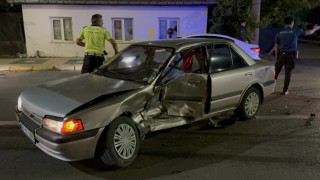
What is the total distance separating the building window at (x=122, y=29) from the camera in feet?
49.6

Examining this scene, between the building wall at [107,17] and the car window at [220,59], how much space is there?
959cm

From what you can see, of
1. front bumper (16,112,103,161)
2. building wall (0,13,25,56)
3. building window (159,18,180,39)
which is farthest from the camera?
building wall (0,13,25,56)

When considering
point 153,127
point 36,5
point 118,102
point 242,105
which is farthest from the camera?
point 36,5

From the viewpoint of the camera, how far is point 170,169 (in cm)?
419

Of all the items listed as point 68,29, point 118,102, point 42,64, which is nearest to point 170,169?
point 118,102

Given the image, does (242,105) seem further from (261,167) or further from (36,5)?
(36,5)

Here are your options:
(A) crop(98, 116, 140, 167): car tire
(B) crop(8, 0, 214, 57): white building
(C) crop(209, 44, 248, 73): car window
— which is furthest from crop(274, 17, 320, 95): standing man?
(B) crop(8, 0, 214, 57): white building

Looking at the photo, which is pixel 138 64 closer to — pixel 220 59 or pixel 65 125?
pixel 220 59

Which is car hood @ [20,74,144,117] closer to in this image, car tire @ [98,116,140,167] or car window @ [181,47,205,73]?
car tire @ [98,116,140,167]

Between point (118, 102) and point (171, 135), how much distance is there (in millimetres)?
1511

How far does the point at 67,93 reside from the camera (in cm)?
429

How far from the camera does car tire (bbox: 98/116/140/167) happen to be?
401 centimetres

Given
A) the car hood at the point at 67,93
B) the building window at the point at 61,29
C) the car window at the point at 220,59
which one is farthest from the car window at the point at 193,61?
the building window at the point at 61,29

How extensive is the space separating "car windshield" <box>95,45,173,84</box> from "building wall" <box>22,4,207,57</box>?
974cm
